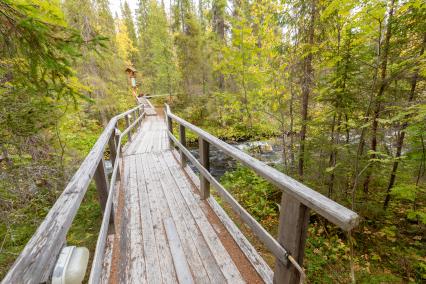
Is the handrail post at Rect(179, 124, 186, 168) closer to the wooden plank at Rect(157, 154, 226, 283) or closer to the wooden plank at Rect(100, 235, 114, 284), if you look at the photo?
the wooden plank at Rect(157, 154, 226, 283)

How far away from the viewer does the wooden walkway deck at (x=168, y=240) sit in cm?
204

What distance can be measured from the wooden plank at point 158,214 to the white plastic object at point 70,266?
47.4 inches

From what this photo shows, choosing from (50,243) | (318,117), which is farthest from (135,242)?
(318,117)

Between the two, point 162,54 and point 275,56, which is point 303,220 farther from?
point 162,54

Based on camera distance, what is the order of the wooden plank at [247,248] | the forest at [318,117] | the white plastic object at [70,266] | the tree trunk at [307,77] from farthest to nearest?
the tree trunk at [307,77], the forest at [318,117], the wooden plank at [247,248], the white plastic object at [70,266]

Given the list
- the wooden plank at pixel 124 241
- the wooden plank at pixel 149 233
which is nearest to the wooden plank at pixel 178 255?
the wooden plank at pixel 149 233

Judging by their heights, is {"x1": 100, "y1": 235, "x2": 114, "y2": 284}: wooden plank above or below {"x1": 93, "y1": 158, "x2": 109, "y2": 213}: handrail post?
below

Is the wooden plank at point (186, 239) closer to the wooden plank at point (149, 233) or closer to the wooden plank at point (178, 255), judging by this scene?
the wooden plank at point (178, 255)

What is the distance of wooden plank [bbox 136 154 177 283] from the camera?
6.86 ft

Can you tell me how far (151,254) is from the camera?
7.54 feet

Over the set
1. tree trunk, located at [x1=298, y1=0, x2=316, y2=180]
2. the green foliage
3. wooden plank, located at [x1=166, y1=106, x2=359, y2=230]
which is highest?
tree trunk, located at [x1=298, y1=0, x2=316, y2=180]

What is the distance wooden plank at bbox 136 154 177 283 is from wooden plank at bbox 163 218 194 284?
5 cm

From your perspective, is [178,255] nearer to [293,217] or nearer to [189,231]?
[189,231]

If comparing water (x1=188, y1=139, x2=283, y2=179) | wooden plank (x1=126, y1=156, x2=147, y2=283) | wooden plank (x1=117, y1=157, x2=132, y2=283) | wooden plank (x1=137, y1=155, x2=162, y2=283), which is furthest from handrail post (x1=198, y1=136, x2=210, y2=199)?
water (x1=188, y1=139, x2=283, y2=179)
